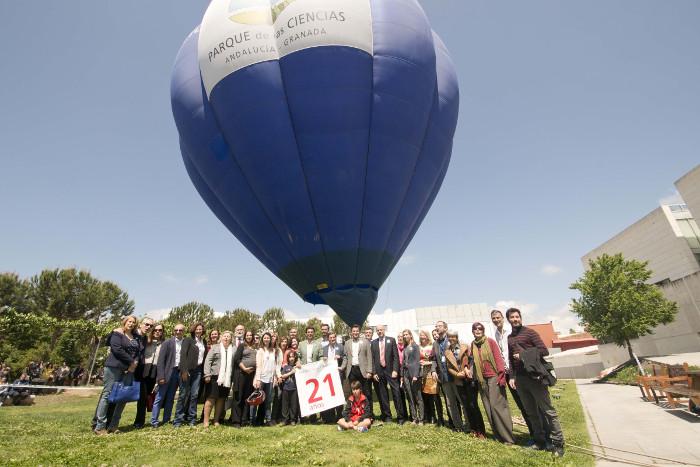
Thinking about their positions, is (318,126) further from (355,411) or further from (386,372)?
(355,411)

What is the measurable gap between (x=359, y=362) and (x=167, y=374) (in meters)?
4.09

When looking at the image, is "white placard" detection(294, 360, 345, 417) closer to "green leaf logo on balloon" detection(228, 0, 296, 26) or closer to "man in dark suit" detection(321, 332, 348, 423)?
"man in dark suit" detection(321, 332, 348, 423)

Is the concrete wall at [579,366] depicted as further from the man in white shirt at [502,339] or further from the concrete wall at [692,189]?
the man in white shirt at [502,339]

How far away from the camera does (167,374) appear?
7641mm

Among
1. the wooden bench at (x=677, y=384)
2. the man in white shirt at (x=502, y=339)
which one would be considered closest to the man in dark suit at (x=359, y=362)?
the man in white shirt at (x=502, y=339)

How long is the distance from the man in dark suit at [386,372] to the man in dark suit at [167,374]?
14.1ft

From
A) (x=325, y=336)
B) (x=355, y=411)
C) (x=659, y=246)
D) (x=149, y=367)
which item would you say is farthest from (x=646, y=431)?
(x=659, y=246)

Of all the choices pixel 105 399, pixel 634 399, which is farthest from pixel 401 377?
pixel 634 399

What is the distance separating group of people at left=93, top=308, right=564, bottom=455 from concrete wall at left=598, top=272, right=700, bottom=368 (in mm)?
36414

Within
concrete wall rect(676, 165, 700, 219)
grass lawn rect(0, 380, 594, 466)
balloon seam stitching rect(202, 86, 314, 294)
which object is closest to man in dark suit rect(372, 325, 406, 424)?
grass lawn rect(0, 380, 594, 466)

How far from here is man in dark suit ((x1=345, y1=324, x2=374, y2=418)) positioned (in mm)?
8211

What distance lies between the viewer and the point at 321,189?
1298cm

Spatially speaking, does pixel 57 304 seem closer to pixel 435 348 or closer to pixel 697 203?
pixel 435 348

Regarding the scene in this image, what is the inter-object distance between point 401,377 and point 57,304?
51.2 m
